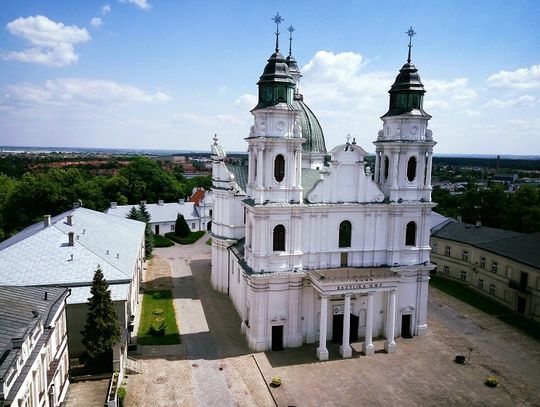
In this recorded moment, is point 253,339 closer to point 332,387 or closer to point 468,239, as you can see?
point 332,387

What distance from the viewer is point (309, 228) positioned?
96.6ft

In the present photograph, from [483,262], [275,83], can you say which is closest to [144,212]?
[275,83]

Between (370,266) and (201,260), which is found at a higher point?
(370,266)

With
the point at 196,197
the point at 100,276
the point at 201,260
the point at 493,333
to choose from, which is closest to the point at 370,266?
the point at 493,333

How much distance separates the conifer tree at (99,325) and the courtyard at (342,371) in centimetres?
257

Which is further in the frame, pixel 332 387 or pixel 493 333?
pixel 493 333

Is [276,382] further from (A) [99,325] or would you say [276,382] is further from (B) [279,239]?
(A) [99,325]

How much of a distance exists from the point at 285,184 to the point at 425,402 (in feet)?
49.4

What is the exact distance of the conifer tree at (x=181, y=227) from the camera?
62812 mm

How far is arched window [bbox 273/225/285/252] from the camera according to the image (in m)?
28.8

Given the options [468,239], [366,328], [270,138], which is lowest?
[366,328]

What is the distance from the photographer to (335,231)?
3002 cm

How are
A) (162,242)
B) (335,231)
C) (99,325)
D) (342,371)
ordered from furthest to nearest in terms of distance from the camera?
(162,242) < (335,231) < (342,371) < (99,325)

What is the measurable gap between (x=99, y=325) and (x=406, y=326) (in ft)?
69.3
